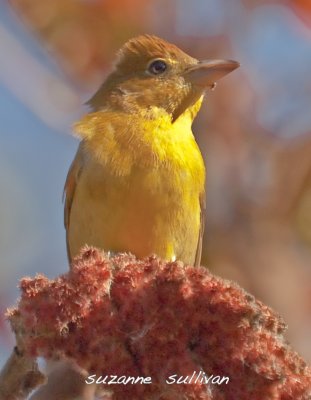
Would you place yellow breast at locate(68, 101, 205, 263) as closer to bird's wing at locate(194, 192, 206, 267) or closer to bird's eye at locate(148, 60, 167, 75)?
bird's wing at locate(194, 192, 206, 267)

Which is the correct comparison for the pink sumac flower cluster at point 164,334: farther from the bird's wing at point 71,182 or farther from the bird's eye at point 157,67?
the bird's eye at point 157,67

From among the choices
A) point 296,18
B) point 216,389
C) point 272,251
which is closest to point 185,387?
point 216,389

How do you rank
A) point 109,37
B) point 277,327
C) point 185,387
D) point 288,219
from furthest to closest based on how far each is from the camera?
point 109,37 < point 288,219 < point 277,327 < point 185,387

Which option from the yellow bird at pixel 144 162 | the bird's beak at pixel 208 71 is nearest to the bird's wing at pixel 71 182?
the yellow bird at pixel 144 162

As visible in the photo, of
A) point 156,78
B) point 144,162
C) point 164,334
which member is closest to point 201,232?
point 144,162

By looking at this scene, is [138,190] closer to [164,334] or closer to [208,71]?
[208,71]

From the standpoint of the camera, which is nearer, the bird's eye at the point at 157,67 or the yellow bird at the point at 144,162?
the yellow bird at the point at 144,162

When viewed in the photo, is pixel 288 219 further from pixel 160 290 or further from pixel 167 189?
pixel 160 290
